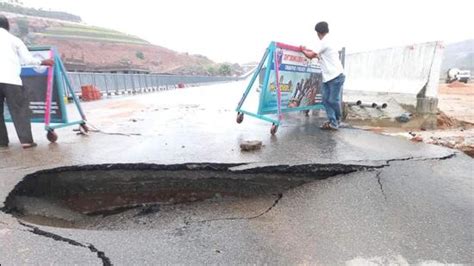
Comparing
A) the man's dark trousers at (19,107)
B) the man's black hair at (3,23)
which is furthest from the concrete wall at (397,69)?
the man's black hair at (3,23)

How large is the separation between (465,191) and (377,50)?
596cm

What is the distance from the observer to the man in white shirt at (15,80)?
4285 mm

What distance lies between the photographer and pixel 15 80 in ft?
14.3

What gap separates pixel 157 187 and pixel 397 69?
247 inches

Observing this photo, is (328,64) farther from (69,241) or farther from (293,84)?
(69,241)

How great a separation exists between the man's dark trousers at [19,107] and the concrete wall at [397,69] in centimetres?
680

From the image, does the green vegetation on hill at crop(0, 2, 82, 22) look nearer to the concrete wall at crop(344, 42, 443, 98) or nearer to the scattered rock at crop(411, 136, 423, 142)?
the concrete wall at crop(344, 42, 443, 98)

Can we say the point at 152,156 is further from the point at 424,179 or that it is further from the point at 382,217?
the point at 424,179

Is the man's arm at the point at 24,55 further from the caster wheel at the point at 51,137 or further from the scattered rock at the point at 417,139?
the scattered rock at the point at 417,139

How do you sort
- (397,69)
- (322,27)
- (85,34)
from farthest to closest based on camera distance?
(85,34)
(397,69)
(322,27)

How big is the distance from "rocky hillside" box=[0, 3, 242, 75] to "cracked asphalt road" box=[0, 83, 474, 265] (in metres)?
54.9

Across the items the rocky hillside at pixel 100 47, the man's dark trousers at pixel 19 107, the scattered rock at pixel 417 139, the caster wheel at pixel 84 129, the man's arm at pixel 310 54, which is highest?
the rocky hillside at pixel 100 47

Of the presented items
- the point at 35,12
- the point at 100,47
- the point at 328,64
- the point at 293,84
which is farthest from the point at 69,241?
the point at 35,12

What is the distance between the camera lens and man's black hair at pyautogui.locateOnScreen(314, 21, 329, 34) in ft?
17.7
